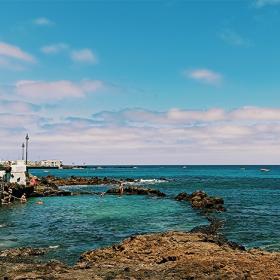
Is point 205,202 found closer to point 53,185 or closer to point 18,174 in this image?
point 18,174

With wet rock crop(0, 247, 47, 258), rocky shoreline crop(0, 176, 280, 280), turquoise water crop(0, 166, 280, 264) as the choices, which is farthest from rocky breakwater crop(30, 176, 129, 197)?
rocky shoreline crop(0, 176, 280, 280)

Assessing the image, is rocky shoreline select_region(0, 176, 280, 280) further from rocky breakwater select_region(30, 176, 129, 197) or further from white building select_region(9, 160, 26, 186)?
rocky breakwater select_region(30, 176, 129, 197)

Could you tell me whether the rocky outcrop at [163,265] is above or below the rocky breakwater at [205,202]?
above

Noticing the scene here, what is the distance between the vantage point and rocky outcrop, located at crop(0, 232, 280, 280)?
18062 mm

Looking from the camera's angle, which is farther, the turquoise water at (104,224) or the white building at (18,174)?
the white building at (18,174)

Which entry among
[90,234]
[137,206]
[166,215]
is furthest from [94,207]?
[90,234]

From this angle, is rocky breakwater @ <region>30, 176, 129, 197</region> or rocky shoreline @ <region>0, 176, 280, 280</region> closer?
rocky shoreline @ <region>0, 176, 280, 280</region>

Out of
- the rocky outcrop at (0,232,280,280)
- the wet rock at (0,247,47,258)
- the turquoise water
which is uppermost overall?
the rocky outcrop at (0,232,280,280)

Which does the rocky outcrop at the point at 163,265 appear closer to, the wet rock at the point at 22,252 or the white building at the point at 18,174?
the wet rock at the point at 22,252

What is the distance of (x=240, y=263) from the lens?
19.6m

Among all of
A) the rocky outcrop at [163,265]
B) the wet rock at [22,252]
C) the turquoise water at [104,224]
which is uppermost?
the rocky outcrop at [163,265]

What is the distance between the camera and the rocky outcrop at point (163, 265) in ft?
59.3

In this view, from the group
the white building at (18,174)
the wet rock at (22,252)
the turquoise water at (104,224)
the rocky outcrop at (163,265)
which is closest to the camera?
the rocky outcrop at (163,265)

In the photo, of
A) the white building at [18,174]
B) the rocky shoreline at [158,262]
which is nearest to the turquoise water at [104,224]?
the rocky shoreline at [158,262]
